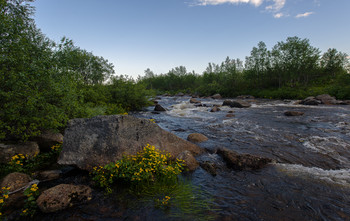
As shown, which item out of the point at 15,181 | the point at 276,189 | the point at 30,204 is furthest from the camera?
Result: the point at 276,189

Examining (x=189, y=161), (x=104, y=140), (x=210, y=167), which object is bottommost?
(x=210, y=167)

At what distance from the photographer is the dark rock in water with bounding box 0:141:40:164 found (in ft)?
22.0

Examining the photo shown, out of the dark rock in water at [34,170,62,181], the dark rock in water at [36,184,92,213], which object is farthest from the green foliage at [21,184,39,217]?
the dark rock in water at [34,170,62,181]

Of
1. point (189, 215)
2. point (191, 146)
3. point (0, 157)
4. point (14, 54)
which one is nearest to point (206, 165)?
point (191, 146)

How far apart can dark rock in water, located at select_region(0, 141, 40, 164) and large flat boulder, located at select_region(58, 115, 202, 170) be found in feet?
7.07

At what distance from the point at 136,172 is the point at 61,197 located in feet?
7.11

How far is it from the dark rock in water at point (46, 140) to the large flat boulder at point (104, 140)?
241cm

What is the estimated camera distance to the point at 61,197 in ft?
15.5

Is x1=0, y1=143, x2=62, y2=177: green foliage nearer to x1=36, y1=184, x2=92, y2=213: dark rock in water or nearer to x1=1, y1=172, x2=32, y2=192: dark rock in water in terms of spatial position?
x1=1, y1=172, x2=32, y2=192: dark rock in water

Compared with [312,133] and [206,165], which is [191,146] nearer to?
[206,165]

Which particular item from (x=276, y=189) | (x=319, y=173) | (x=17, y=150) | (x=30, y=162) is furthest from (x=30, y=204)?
(x=319, y=173)

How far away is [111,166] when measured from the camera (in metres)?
5.81

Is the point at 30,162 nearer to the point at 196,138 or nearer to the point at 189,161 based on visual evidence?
the point at 189,161

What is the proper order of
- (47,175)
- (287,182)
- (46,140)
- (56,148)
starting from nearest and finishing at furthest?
(287,182)
(47,175)
(56,148)
(46,140)
